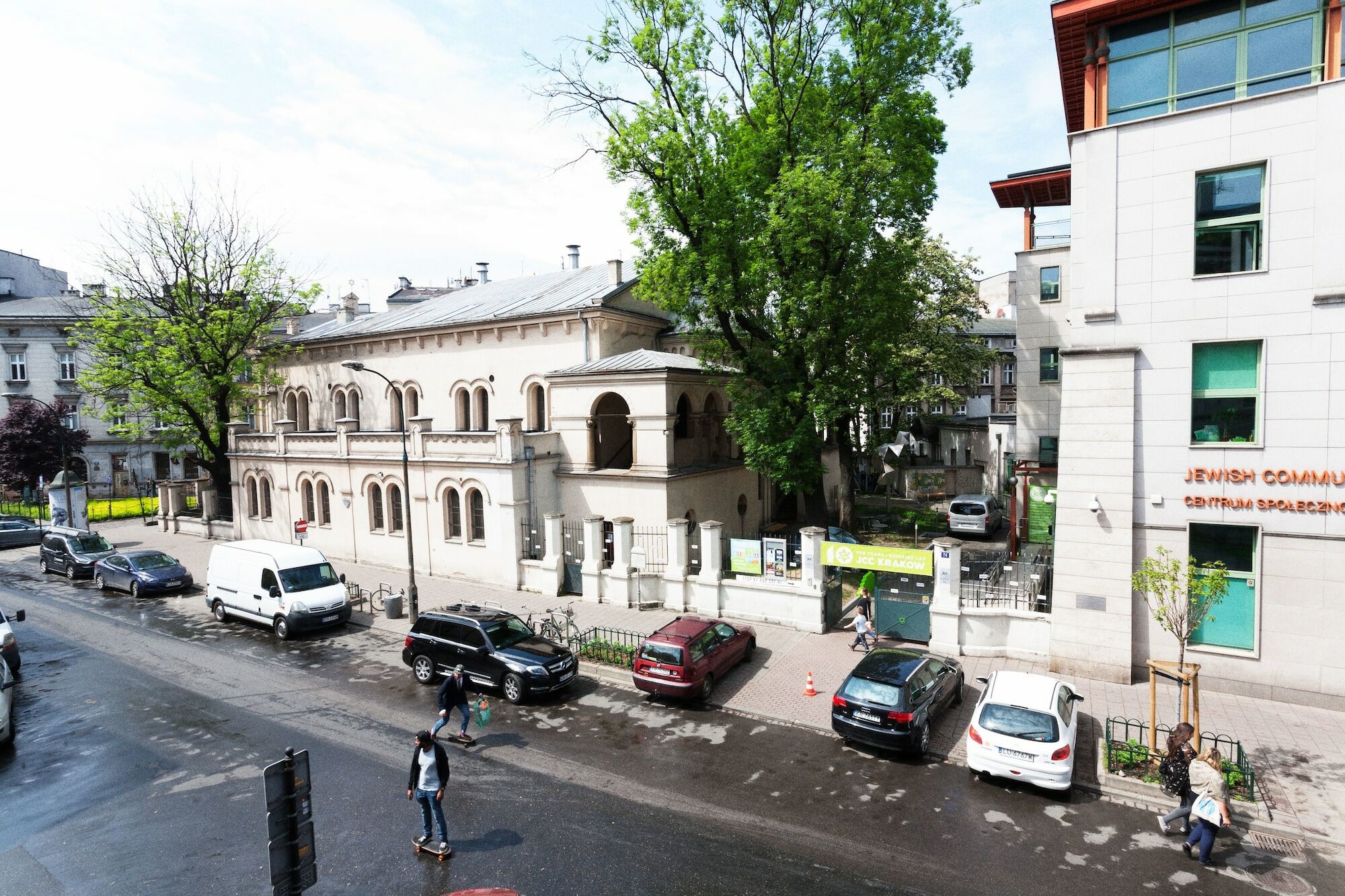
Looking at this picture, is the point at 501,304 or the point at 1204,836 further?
the point at 501,304

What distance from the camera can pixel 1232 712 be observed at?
42.9ft

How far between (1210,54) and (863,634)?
46.1 ft

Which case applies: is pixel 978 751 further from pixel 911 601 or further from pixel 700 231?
pixel 700 231

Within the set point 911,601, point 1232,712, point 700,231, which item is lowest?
point 1232,712

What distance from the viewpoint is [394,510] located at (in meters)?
25.9

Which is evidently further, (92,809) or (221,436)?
(221,436)

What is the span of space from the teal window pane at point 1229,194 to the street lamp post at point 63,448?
44.4 metres

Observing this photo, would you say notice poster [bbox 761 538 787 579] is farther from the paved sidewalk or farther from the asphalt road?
the asphalt road

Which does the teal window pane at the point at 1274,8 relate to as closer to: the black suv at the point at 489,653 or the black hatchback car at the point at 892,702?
the black hatchback car at the point at 892,702

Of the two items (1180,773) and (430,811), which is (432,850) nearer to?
(430,811)

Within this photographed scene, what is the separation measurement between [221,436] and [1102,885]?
3969 centimetres

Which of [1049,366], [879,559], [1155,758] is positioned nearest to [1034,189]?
[1049,366]

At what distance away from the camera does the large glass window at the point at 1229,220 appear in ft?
44.4

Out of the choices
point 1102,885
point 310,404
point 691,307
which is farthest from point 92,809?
point 310,404
